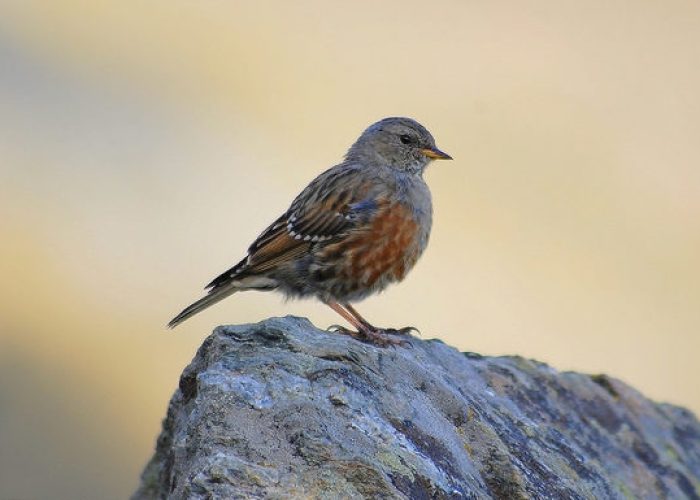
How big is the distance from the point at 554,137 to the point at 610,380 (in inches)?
350

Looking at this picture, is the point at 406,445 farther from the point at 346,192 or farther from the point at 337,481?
the point at 346,192

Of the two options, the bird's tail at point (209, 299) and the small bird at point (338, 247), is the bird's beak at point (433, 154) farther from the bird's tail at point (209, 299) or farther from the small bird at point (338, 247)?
the bird's tail at point (209, 299)

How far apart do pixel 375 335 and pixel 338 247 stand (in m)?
1.29

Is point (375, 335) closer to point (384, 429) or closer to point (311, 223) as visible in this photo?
point (384, 429)

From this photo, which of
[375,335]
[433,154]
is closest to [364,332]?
[375,335]

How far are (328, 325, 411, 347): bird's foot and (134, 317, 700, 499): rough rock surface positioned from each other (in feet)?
0.32

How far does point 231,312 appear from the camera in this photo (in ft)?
35.4

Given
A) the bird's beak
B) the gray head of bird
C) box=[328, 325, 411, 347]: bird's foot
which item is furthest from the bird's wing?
box=[328, 325, 411, 347]: bird's foot

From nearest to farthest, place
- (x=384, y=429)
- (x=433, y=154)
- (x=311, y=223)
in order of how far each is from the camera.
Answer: (x=384, y=429) → (x=311, y=223) → (x=433, y=154)

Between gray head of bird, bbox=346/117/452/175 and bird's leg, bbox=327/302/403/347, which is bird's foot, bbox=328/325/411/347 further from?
gray head of bird, bbox=346/117/452/175

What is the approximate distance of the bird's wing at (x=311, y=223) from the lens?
662 cm

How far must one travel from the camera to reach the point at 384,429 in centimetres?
412

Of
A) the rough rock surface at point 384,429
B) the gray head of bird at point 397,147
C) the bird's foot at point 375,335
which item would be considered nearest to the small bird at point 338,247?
the gray head of bird at point 397,147

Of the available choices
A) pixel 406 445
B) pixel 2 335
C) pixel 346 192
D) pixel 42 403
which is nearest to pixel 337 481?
pixel 406 445
